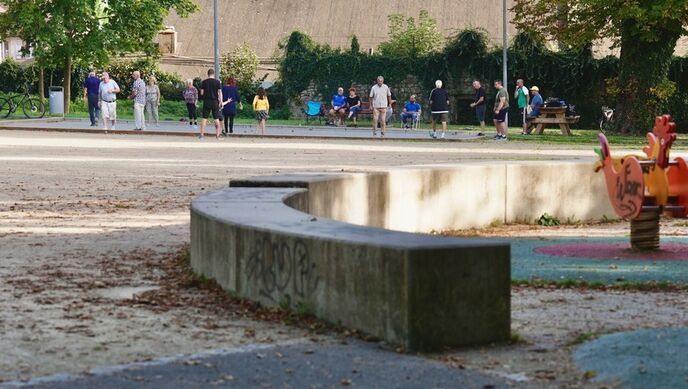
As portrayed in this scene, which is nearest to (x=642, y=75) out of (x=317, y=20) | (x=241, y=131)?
(x=241, y=131)

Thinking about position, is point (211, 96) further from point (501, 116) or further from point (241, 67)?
point (241, 67)

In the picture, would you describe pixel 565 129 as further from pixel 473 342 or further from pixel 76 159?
pixel 473 342

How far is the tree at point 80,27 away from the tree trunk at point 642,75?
2645 cm

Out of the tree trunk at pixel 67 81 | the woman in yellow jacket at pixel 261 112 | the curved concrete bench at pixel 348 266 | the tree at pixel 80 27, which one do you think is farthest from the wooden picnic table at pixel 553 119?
the curved concrete bench at pixel 348 266

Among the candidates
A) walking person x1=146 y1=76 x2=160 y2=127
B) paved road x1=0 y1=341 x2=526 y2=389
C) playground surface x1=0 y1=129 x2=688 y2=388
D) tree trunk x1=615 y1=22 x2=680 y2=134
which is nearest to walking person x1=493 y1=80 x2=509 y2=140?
Result: tree trunk x1=615 y1=22 x2=680 y2=134

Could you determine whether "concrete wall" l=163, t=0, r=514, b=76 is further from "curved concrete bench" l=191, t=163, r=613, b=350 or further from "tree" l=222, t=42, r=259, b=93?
"curved concrete bench" l=191, t=163, r=613, b=350

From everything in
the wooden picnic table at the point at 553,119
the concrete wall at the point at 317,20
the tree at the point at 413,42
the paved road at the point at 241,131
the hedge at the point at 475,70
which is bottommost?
the paved road at the point at 241,131

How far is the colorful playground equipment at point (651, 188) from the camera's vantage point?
1409 cm

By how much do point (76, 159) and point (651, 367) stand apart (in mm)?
21885

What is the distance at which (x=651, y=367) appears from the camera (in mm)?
7504

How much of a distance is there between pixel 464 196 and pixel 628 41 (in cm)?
3269

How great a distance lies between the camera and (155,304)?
9.95 m

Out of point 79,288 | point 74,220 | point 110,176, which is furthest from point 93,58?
point 79,288

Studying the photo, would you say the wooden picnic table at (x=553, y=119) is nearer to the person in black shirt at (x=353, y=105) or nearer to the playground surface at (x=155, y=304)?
the person in black shirt at (x=353, y=105)
